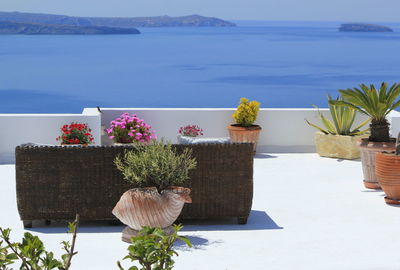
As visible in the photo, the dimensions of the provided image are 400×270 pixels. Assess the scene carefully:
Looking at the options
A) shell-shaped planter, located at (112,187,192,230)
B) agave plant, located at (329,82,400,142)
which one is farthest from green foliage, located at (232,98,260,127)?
shell-shaped planter, located at (112,187,192,230)

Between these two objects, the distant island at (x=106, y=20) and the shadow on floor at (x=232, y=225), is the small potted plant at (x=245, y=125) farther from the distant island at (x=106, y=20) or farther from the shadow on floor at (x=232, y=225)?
the distant island at (x=106, y=20)

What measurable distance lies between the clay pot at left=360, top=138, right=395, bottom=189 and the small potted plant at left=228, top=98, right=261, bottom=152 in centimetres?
234

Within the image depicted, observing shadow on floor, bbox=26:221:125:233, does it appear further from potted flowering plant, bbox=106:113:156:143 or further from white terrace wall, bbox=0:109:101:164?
white terrace wall, bbox=0:109:101:164

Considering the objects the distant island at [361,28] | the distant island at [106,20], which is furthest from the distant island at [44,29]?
the distant island at [361,28]

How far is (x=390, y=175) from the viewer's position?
7.36 meters

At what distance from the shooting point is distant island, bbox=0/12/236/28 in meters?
56.7

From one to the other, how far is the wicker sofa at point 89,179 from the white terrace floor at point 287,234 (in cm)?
19

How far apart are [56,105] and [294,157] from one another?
30508mm

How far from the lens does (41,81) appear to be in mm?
42594

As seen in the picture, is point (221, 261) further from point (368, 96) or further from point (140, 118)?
point (140, 118)

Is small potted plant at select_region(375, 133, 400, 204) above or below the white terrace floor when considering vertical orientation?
above

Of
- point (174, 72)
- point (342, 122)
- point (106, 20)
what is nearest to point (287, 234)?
point (342, 122)

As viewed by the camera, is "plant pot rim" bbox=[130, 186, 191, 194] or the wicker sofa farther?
the wicker sofa

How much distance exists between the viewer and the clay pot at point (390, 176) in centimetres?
734
